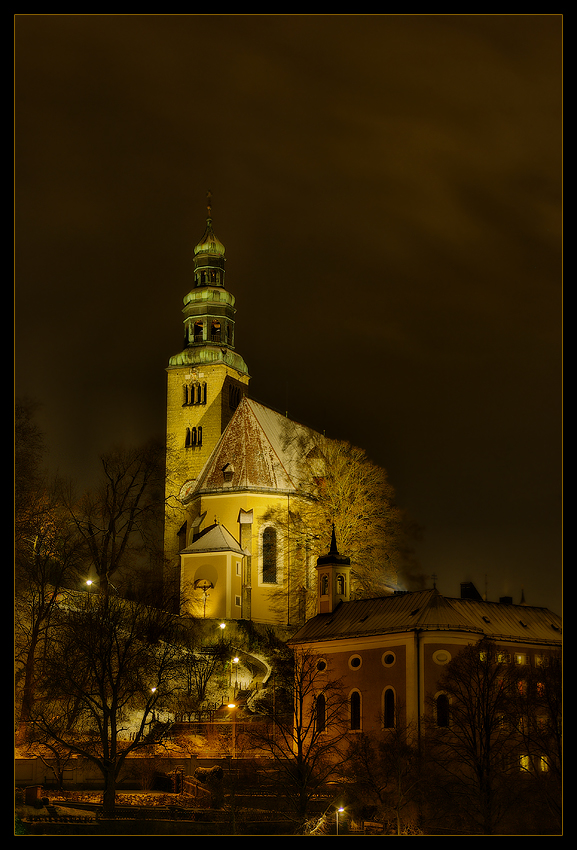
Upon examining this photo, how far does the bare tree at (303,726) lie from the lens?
4266cm

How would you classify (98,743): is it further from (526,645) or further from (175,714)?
(526,645)

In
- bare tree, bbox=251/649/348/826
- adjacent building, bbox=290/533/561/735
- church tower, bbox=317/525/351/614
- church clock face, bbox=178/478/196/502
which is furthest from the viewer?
church clock face, bbox=178/478/196/502

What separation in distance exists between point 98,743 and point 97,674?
2.61 meters

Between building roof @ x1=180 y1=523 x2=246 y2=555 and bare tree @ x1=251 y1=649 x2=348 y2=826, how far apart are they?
496 inches

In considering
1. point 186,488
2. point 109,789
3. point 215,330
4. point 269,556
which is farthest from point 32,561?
point 215,330

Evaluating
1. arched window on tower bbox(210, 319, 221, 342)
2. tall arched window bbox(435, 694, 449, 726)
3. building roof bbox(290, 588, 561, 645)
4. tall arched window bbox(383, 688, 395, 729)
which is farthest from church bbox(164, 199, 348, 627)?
tall arched window bbox(435, 694, 449, 726)

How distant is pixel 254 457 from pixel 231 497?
10.3 ft

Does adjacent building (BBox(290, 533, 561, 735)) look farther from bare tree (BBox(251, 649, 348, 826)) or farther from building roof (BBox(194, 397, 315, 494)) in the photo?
building roof (BBox(194, 397, 315, 494))

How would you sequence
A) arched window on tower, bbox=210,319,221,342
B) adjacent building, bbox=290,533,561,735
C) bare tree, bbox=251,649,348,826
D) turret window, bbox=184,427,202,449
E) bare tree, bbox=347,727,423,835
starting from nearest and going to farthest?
bare tree, bbox=347,727,423,835 < bare tree, bbox=251,649,348,826 < adjacent building, bbox=290,533,561,735 < turret window, bbox=184,427,202,449 < arched window on tower, bbox=210,319,221,342

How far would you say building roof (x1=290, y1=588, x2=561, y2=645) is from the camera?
4891cm

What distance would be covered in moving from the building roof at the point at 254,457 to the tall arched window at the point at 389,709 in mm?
24366

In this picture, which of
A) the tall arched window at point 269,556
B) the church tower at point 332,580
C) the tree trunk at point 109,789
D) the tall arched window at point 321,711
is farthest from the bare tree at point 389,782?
the tall arched window at point 269,556

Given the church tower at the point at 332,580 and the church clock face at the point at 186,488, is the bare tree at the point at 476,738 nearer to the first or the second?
the church tower at the point at 332,580
